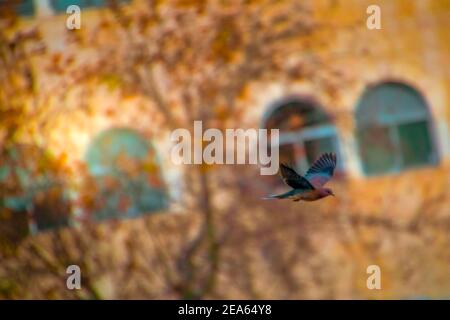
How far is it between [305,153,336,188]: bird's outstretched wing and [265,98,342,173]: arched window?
307 inches

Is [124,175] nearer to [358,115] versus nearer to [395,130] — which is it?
[358,115]

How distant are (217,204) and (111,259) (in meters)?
1.89

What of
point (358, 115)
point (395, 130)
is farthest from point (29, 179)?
point (395, 130)

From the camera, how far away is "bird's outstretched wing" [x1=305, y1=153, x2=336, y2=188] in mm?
11250

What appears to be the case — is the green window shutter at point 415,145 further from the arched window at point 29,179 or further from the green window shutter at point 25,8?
the green window shutter at point 25,8

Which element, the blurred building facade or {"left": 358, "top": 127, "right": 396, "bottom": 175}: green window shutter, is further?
{"left": 358, "top": 127, "right": 396, "bottom": 175}: green window shutter

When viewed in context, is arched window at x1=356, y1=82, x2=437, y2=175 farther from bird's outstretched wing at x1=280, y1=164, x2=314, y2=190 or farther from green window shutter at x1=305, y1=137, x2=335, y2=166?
bird's outstretched wing at x1=280, y1=164, x2=314, y2=190

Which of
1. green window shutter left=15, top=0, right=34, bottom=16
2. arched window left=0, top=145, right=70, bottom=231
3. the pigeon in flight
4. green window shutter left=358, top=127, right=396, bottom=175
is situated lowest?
the pigeon in flight

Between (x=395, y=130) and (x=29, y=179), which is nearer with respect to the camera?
(x=29, y=179)

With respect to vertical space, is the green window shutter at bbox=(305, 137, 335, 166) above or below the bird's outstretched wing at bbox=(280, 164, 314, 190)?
above

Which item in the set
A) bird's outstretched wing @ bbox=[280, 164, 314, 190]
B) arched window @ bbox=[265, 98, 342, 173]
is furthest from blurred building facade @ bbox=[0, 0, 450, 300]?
bird's outstretched wing @ bbox=[280, 164, 314, 190]

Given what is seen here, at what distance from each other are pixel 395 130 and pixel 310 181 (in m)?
8.74

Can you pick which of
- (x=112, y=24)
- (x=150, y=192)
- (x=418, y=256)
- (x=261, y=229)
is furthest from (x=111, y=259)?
(x=418, y=256)

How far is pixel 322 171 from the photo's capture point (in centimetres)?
1141
